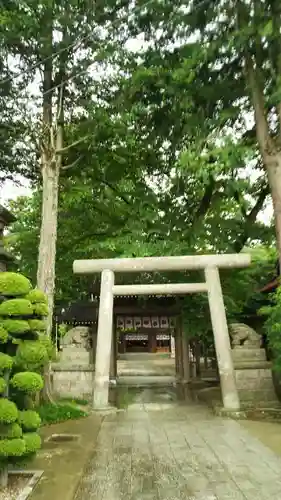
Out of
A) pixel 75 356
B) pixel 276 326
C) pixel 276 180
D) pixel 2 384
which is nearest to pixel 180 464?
pixel 2 384

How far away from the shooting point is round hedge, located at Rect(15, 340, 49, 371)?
17.4 ft

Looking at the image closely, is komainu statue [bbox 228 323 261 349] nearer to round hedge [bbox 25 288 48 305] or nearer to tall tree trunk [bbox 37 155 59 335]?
tall tree trunk [bbox 37 155 59 335]

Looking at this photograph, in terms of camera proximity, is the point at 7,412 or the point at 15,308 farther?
the point at 15,308

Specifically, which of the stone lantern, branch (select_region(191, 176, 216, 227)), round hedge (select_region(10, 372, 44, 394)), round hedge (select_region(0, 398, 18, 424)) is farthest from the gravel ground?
branch (select_region(191, 176, 216, 227))

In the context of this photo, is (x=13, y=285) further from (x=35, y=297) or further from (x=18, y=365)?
(x=18, y=365)

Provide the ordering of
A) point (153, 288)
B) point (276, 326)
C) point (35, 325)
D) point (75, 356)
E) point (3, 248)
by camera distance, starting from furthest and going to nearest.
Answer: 1. point (75, 356)
2. point (153, 288)
3. point (3, 248)
4. point (276, 326)
5. point (35, 325)

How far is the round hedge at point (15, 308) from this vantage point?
17.3 feet

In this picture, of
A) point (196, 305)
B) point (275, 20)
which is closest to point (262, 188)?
point (196, 305)

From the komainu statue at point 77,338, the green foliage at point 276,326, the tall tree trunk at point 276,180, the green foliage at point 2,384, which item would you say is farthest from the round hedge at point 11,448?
the komainu statue at point 77,338

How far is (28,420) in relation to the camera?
209 inches

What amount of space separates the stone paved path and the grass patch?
110 cm

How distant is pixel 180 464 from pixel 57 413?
4.80 m

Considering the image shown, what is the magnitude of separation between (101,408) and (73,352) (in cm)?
303

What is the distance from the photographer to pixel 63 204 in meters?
15.8
